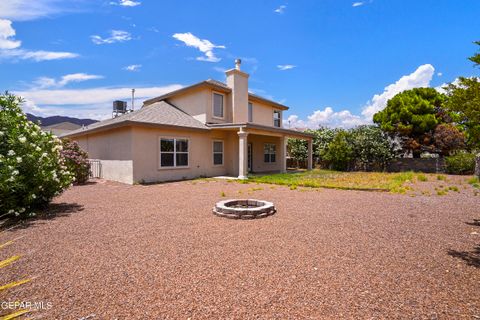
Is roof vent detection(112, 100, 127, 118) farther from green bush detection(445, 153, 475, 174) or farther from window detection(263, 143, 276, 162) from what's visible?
green bush detection(445, 153, 475, 174)

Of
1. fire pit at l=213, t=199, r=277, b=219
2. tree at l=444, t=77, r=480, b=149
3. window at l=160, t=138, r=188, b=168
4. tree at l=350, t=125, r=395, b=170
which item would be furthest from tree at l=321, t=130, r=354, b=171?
tree at l=444, t=77, r=480, b=149

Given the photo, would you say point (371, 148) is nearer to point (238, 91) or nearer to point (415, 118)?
point (415, 118)

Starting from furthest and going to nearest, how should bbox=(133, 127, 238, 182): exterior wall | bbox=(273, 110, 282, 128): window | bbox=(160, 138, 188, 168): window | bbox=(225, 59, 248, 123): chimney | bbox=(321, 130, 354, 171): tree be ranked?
bbox=(273, 110, 282, 128): window
bbox=(321, 130, 354, 171): tree
bbox=(225, 59, 248, 123): chimney
bbox=(160, 138, 188, 168): window
bbox=(133, 127, 238, 182): exterior wall

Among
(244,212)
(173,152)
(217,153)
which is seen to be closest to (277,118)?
(217,153)

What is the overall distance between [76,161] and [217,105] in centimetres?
869

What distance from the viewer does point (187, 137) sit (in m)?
14.7

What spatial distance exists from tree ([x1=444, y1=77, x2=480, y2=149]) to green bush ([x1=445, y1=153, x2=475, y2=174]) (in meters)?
17.5

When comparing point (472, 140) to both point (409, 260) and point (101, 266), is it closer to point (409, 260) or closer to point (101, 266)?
point (409, 260)

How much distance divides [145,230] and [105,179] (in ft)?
34.9

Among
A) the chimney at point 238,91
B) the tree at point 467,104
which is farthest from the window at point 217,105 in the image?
the tree at point 467,104

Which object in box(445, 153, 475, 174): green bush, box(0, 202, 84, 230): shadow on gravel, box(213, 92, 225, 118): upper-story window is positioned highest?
box(213, 92, 225, 118): upper-story window

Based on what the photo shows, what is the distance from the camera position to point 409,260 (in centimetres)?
375

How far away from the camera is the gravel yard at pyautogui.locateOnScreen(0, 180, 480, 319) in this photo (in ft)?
8.63

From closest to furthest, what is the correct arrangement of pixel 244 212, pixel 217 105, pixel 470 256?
pixel 470 256 < pixel 244 212 < pixel 217 105
